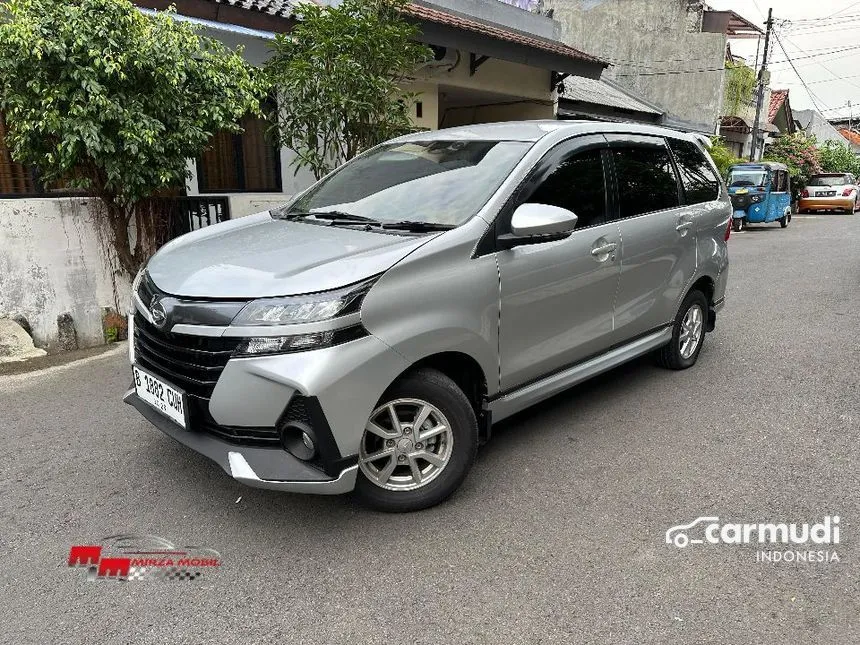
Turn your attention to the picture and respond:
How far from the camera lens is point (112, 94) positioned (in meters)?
5.14

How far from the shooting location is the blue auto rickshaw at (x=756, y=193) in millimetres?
17125

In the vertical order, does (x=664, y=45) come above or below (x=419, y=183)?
above

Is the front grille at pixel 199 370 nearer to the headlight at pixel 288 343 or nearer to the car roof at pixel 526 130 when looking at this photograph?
the headlight at pixel 288 343

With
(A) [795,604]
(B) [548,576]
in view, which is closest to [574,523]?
(B) [548,576]

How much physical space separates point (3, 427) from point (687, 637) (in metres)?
4.10

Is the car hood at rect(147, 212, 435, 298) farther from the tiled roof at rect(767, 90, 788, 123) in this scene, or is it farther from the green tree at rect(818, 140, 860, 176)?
the tiled roof at rect(767, 90, 788, 123)

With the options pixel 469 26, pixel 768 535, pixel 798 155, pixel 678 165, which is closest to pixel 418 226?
pixel 768 535

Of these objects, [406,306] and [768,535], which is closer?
[406,306]

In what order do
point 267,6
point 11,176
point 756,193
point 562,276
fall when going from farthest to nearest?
point 756,193, point 267,6, point 11,176, point 562,276

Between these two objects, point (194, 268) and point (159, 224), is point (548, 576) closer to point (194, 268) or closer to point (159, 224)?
point (194, 268)

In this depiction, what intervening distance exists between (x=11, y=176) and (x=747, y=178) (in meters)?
17.5

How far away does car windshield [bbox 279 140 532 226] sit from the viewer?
324cm

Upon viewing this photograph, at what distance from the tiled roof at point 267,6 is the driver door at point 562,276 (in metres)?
4.96

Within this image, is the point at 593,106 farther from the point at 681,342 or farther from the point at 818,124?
→ the point at 818,124
